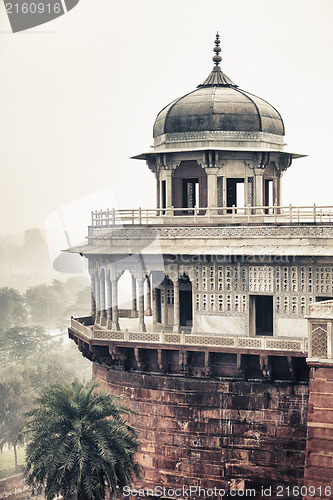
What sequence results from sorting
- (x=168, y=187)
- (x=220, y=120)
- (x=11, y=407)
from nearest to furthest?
(x=220, y=120) → (x=168, y=187) → (x=11, y=407)

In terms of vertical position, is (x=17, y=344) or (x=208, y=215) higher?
(x=208, y=215)

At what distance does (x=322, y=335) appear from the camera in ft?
84.9

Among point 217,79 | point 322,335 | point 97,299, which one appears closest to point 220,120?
point 217,79

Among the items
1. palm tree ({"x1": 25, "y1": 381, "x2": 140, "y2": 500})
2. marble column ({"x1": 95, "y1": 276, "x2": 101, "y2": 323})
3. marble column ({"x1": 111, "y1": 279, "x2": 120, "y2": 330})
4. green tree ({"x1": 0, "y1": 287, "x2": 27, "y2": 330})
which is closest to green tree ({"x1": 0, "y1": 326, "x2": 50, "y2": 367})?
green tree ({"x1": 0, "y1": 287, "x2": 27, "y2": 330})

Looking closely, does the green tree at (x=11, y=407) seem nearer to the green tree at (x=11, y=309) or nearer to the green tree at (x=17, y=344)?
the green tree at (x=17, y=344)

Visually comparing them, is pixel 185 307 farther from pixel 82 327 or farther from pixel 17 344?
pixel 17 344

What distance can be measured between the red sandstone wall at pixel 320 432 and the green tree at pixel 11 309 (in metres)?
74.9

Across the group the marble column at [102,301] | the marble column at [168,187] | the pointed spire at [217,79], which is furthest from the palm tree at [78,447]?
the pointed spire at [217,79]

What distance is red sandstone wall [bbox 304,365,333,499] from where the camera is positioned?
25.6m

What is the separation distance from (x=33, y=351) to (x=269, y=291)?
5746cm

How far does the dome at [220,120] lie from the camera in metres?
36.2

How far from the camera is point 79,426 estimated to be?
2864cm

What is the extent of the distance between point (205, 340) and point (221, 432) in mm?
3230

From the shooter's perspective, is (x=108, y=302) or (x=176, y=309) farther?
(x=108, y=302)
